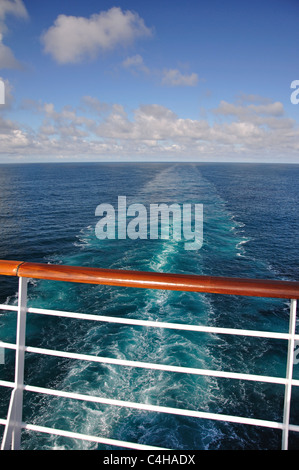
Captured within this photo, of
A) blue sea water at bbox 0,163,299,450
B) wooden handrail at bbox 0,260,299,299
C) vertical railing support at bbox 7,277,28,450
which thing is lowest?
blue sea water at bbox 0,163,299,450

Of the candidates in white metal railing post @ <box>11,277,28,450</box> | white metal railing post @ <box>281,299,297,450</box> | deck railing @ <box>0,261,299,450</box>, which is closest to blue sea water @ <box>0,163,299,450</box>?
white metal railing post @ <box>11,277,28,450</box>

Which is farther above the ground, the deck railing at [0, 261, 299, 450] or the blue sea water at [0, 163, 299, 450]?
the deck railing at [0, 261, 299, 450]

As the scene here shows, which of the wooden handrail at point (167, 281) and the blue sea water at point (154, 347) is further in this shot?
the blue sea water at point (154, 347)

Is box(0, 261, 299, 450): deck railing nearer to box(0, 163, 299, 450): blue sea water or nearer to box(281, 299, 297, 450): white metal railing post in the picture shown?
box(281, 299, 297, 450): white metal railing post

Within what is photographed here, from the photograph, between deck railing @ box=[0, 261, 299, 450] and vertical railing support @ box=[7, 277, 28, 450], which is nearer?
deck railing @ box=[0, 261, 299, 450]

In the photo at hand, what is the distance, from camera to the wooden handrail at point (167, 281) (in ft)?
4.50

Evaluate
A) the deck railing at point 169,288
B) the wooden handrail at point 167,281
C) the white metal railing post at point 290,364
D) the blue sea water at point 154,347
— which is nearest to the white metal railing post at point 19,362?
the deck railing at point 169,288

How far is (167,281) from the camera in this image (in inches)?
56.5

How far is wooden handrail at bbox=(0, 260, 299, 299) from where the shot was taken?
4.50 feet

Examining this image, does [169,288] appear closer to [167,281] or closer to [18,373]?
[167,281]

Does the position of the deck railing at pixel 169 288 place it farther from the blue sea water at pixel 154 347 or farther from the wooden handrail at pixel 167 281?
the blue sea water at pixel 154 347

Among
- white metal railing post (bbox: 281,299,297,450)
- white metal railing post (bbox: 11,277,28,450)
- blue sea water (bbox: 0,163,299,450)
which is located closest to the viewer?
white metal railing post (bbox: 281,299,297,450)

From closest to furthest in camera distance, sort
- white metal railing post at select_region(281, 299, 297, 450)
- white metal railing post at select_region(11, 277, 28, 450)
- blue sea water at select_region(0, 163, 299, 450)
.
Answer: white metal railing post at select_region(281, 299, 297, 450)
white metal railing post at select_region(11, 277, 28, 450)
blue sea water at select_region(0, 163, 299, 450)

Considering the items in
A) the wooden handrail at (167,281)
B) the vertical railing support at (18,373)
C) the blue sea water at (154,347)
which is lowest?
the blue sea water at (154,347)
